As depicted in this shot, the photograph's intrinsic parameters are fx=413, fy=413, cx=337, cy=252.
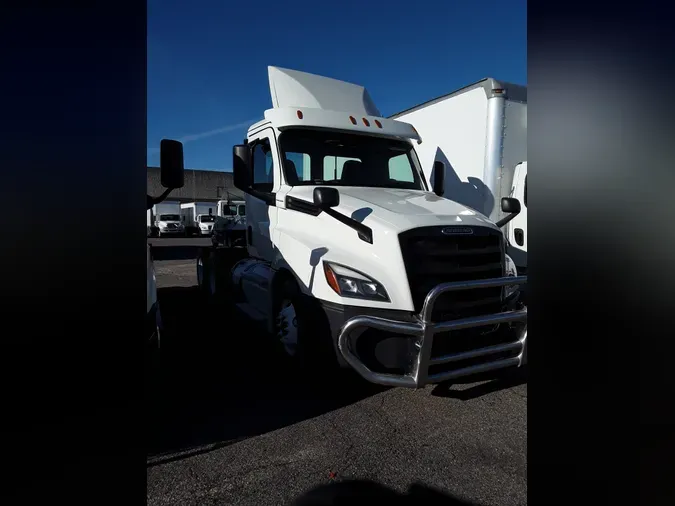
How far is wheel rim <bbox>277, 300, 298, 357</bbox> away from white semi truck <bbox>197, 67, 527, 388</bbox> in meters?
0.01

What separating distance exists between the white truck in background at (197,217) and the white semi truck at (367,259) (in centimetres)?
3272

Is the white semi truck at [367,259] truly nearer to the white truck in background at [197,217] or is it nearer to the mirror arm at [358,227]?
the mirror arm at [358,227]

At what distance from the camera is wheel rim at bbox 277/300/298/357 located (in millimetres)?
3830

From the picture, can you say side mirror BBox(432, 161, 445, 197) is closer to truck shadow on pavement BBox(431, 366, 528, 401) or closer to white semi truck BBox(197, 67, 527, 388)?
white semi truck BBox(197, 67, 527, 388)

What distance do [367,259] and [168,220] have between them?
3729 centimetres

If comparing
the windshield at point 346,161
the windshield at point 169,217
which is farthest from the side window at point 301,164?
the windshield at point 169,217

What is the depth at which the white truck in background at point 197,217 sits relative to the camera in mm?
36031

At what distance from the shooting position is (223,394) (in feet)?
11.9

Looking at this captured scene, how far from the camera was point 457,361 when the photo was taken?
3158mm
